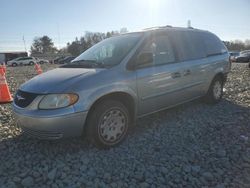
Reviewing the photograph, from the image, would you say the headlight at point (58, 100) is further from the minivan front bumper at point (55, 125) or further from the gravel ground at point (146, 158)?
the gravel ground at point (146, 158)

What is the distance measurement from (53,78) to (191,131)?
2.52 m

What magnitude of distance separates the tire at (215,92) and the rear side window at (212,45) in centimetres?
65

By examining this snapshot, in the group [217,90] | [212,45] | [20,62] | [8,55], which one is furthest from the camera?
[8,55]

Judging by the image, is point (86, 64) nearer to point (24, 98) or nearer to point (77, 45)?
point (24, 98)

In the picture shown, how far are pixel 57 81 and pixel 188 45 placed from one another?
298 centimetres

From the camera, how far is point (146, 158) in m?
3.78

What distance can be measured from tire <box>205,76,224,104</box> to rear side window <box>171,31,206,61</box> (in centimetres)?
88

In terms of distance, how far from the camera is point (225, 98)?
7266mm

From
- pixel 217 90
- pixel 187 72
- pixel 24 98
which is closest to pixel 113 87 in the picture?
pixel 24 98

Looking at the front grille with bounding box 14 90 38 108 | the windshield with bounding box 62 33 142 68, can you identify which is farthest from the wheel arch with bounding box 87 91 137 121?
the front grille with bounding box 14 90 38 108

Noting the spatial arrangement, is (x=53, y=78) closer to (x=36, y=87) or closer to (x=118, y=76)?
(x=36, y=87)

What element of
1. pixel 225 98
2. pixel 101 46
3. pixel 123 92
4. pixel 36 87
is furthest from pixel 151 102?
pixel 225 98

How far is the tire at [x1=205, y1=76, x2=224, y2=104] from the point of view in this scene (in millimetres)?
6359

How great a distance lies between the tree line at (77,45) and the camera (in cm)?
7694
